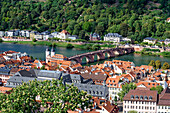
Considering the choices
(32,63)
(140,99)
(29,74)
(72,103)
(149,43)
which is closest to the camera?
(72,103)

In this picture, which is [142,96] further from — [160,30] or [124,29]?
[124,29]

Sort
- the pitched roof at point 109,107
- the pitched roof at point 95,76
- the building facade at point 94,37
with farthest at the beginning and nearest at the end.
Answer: the building facade at point 94,37 < the pitched roof at point 95,76 < the pitched roof at point 109,107

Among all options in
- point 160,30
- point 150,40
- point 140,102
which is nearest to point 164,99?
point 140,102

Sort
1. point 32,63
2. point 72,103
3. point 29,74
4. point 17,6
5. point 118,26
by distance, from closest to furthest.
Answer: point 72,103, point 29,74, point 32,63, point 118,26, point 17,6

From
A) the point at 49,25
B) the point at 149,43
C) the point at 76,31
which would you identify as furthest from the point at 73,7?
the point at 149,43

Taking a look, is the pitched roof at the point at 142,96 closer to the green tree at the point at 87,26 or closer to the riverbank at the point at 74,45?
the riverbank at the point at 74,45

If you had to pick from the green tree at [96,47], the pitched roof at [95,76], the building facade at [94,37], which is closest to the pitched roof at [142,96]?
the pitched roof at [95,76]

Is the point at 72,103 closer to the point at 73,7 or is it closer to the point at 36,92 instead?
the point at 36,92
